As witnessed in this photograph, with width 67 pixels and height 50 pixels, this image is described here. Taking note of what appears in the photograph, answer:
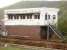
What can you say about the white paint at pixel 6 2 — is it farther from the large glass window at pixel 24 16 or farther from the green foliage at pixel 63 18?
the green foliage at pixel 63 18

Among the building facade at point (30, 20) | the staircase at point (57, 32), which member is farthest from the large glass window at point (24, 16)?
the staircase at point (57, 32)

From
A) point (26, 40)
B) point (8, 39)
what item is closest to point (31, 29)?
point (26, 40)

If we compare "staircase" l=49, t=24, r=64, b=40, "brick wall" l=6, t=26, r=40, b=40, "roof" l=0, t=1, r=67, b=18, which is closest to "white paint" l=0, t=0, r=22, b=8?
"roof" l=0, t=1, r=67, b=18

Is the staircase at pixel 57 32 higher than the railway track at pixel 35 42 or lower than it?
higher

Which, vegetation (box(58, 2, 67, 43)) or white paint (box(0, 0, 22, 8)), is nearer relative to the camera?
vegetation (box(58, 2, 67, 43))

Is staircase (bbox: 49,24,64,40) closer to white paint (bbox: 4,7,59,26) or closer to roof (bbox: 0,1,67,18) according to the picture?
white paint (bbox: 4,7,59,26)

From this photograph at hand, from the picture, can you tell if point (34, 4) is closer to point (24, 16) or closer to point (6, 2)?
point (24, 16)

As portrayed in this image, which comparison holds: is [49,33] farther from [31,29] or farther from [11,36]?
[11,36]

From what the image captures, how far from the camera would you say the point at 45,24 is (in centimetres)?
106

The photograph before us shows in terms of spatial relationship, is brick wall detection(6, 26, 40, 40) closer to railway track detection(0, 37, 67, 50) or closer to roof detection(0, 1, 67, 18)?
railway track detection(0, 37, 67, 50)

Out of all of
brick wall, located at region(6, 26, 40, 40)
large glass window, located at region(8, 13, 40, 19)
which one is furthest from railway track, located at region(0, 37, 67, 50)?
large glass window, located at region(8, 13, 40, 19)

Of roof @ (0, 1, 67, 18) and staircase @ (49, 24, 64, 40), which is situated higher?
roof @ (0, 1, 67, 18)

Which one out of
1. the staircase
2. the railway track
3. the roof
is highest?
the roof

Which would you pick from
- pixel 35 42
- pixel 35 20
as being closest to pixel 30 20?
pixel 35 20
